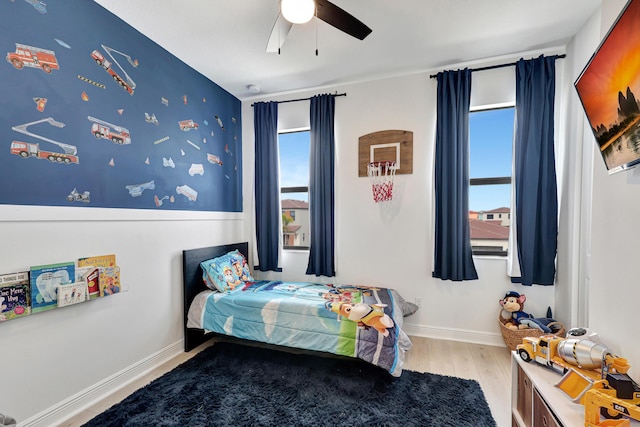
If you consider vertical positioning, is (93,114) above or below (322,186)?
above

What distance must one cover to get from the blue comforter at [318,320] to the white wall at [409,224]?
0.42 meters

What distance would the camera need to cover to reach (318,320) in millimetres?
2262

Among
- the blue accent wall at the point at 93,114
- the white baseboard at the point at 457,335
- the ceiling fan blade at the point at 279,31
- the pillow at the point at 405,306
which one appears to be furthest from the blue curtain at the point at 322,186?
the ceiling fan blade at the point at 279,31

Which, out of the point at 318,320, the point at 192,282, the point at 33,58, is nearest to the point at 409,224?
the point at 318,320

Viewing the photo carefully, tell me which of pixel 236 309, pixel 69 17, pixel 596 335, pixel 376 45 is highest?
pixel 376 45

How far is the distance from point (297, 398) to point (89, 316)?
1.58 metres

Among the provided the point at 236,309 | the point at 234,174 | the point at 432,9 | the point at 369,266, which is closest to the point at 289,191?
the point at 234,174

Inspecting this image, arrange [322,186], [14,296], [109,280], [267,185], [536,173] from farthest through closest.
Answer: [267,185] → [322,186] → [536,173] → [109,280] → [14,296]

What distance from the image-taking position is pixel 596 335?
142cm

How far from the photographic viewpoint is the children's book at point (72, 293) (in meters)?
1.70

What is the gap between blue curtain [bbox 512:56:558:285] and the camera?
248cm

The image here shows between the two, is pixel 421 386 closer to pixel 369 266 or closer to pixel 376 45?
pixel 369 266

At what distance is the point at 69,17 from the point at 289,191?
2.38 m

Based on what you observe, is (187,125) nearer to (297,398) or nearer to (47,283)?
(47,283)
